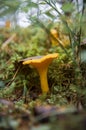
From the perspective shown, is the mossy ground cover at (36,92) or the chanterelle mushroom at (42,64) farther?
the chanterelle mushroom at (42,64)

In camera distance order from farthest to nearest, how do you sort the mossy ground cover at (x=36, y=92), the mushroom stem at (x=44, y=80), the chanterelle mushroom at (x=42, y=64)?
1. the mushroom stem at (x=44, y=80)
2. the chanterelle mushroom at (x=42, y=64)
3. the mossy ground cover at (x=36, y=92)

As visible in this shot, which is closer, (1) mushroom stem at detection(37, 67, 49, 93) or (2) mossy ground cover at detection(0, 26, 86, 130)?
(2) mossy ground cover at detection(0, 26, 86, 130)

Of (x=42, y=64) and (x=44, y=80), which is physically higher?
(x=42, y=64)

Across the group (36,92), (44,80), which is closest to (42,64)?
(44,80)

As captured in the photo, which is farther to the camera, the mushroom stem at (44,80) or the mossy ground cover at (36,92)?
the mushroom stem at (44,80)

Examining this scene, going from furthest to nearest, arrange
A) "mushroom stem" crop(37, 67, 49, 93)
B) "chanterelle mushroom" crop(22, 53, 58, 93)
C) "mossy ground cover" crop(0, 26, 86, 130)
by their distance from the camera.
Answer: "mushroom stem" crop(37, 67, 49, 93), "chanterelle mushroom" crop(22, 53, 58, 93), "mossy ground cover" crop(0, 26, 86, 130)

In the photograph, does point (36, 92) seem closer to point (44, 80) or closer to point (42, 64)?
point (44, 80)

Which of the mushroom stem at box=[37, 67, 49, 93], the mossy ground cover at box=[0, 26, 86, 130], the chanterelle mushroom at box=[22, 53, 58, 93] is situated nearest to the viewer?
the mossy ground cover at box=[0, 26, 86, 130]

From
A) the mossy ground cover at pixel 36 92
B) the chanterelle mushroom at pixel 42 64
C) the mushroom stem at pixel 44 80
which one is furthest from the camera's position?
the mushroom stem at pixel 44 80

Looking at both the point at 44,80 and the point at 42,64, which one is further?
the point at 44,80
